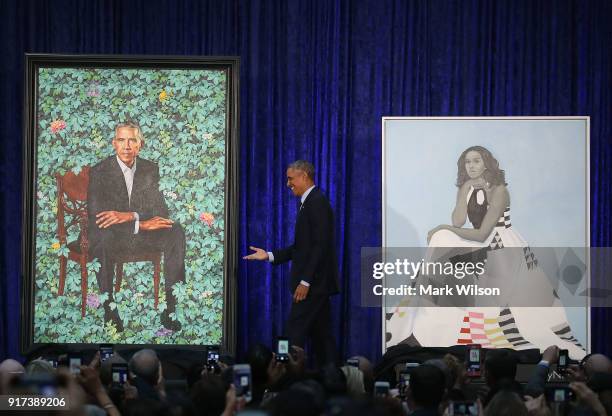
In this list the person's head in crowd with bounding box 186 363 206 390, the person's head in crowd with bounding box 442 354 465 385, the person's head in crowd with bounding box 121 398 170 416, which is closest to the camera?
the person's head in crowd with bounding box 121 398 170 416

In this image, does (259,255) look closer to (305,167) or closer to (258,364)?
(305,167)

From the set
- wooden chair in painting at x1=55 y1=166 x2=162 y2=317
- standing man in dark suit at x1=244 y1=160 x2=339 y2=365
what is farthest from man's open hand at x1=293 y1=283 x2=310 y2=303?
wooden chair in painting at x1=55 y1=166 x2=162 y2=317

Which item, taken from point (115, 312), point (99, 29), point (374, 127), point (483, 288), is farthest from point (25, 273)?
point (483, 288)

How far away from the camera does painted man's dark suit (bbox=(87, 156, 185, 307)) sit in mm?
7680

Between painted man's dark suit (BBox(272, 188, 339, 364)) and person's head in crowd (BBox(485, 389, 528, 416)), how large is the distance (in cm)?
340

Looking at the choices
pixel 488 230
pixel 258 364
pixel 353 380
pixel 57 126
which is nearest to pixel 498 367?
pixel 353 380

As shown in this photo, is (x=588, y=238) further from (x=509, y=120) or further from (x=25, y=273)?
(x=25, y=273)

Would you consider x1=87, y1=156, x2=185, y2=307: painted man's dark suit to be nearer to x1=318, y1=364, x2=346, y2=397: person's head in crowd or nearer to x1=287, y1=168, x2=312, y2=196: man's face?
x1=287, y1=168, x2=312, y2=196: man's face

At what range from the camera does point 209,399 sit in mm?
3662

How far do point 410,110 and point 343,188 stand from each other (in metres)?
0.90

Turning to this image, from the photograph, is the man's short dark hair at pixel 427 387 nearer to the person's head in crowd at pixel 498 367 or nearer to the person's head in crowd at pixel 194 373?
the person's head in crowd at pixel 498 367

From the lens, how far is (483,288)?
7.75 m

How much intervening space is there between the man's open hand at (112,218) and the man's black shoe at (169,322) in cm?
82

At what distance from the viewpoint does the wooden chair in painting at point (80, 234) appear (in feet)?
25.2
